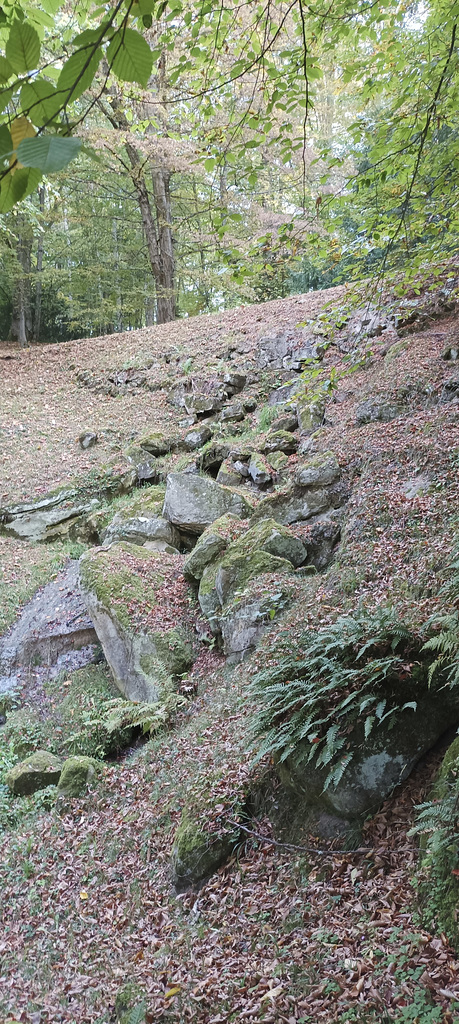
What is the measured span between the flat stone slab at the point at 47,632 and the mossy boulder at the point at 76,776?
7.80ft

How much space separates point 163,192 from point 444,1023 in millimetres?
20110

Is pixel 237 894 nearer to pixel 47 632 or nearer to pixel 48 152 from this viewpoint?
pixel 48 152

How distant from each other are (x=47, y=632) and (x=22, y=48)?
8278 millimetres

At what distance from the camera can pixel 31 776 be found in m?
6.13

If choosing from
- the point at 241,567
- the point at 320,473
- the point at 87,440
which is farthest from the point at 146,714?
the point at 87,440

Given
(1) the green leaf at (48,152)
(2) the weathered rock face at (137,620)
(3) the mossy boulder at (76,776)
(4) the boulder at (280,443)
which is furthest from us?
(4) the boulder at (280,443)

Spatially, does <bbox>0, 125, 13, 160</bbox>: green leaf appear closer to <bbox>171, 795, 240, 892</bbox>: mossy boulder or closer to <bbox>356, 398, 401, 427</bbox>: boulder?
<bbox>171, 795, 240, 892</bbox>: mossy boulder

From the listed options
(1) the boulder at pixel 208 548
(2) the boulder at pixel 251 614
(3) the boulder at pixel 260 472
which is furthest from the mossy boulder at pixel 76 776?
(3) the boulder at pixel 260 472

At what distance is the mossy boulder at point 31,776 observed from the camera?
6.09 meters

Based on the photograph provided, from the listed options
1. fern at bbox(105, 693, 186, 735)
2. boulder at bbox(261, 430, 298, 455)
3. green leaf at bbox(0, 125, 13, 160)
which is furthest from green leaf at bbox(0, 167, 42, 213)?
boulder at bbox(261, 430, 298, 455)

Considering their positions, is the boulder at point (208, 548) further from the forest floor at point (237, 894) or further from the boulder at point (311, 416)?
the boulder at point (311, 416)

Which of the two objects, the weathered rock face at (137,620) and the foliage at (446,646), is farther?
the weathered rock face at (137,620)

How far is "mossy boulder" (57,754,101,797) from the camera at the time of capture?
229 inches

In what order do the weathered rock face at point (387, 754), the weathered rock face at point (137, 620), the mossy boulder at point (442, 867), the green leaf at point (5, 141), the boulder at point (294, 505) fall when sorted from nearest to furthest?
the green leaf at point (5, 141), the mossy boulder at point (442, 867), the weathered rock face at point (387, 754), the weathered rock face at point (137, 620), the boulder at point (294, 505)
